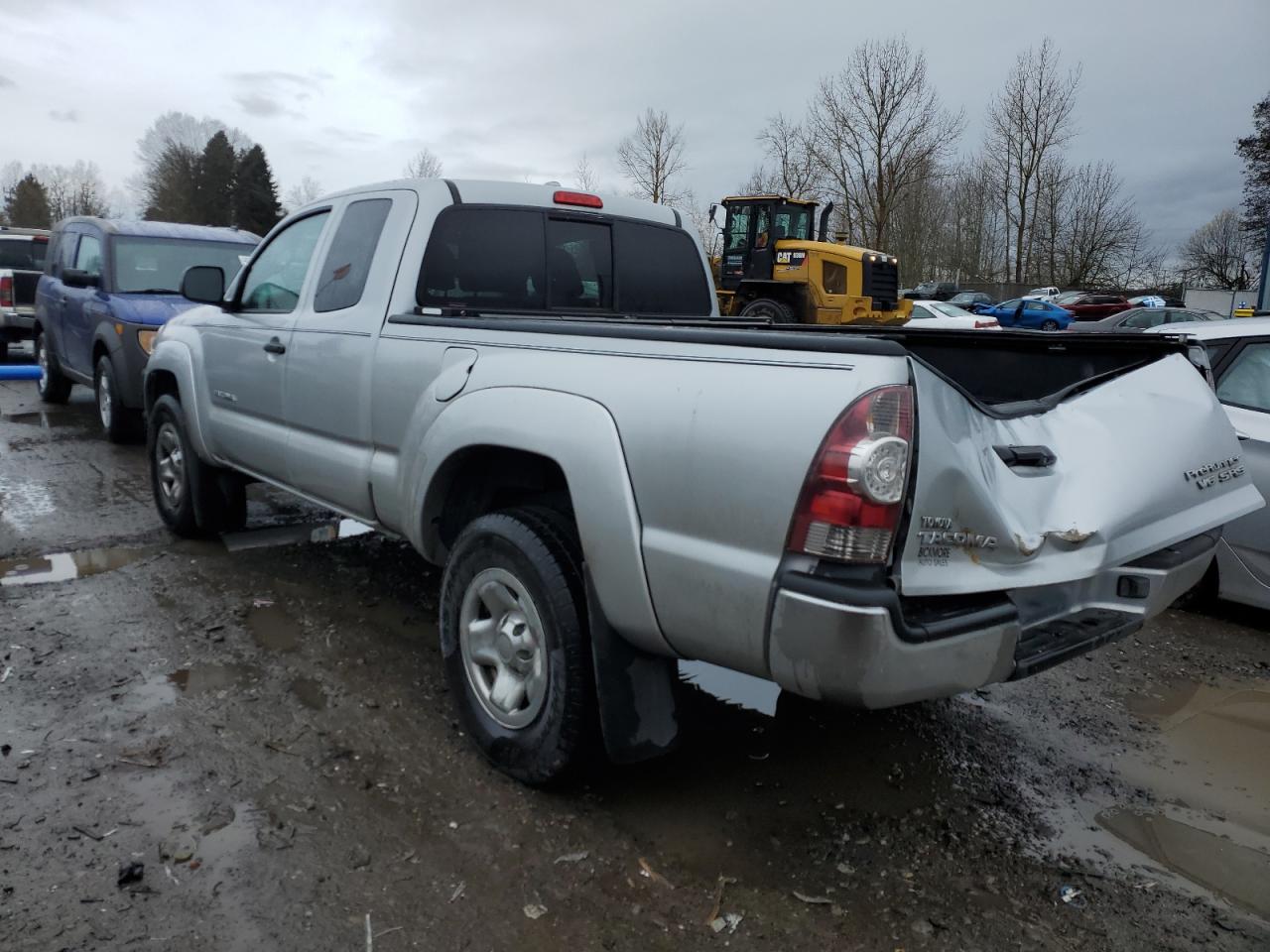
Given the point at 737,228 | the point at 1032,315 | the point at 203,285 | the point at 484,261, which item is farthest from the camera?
the point at 1032,315

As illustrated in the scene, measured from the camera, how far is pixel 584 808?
3037mm

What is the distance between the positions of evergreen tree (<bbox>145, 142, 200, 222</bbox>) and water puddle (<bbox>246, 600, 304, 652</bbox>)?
67.6 meters

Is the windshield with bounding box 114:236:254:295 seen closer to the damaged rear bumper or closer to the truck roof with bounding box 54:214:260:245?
the truck roof with bounding box 54:214:260:245

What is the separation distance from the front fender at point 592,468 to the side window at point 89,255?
7.68 m

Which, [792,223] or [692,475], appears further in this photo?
[792,223]

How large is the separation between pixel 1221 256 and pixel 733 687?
74526 mm

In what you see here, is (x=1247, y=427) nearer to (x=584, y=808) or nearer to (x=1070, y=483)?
(x=1070, y=483)

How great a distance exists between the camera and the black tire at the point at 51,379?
10977 mm

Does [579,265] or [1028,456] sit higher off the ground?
[579,265]

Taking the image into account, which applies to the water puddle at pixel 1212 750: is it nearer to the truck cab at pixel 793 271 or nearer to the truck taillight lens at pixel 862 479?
the truck taillight lens at pixel 862 479

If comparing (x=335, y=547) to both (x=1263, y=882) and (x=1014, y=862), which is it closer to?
(x=1014, y=862)

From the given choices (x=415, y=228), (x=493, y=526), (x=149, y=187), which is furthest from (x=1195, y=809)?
(x=149, y=187)

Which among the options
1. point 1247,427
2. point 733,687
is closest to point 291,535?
point 733,687

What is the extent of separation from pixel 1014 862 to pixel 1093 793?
64 cm
